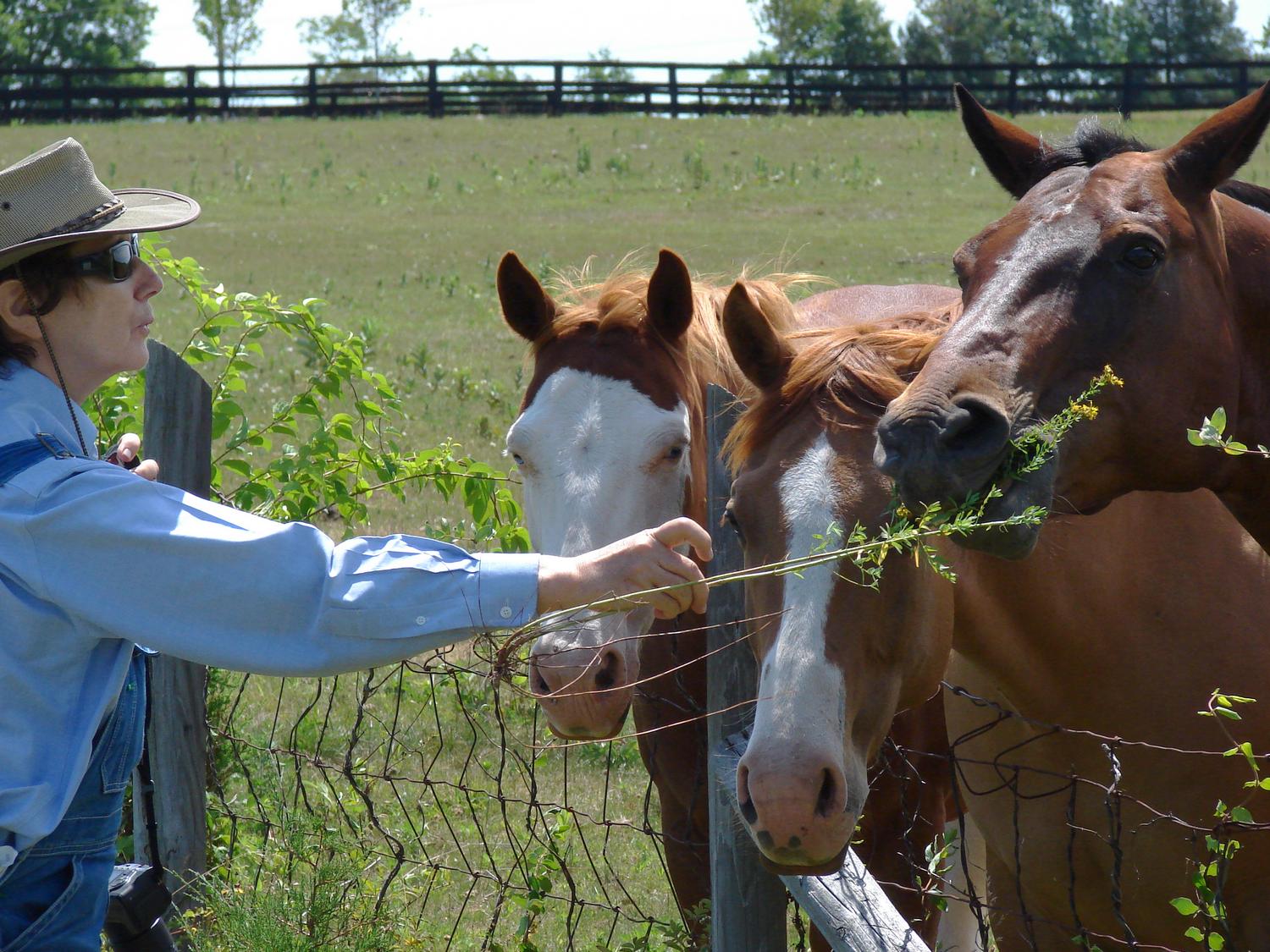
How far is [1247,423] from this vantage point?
2408mm

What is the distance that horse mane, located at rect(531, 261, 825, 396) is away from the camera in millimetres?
3316

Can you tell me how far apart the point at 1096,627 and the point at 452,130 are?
27.0m

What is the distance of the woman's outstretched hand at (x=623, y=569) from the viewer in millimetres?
1781

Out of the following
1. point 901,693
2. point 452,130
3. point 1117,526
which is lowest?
point 901,693

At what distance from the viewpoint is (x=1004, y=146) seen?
8.94 feet

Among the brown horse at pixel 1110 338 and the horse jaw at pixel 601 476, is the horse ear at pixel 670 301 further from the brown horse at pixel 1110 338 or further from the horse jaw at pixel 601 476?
the brown horse at pixel 1110 338

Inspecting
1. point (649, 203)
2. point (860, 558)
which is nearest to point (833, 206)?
point (649, 203)

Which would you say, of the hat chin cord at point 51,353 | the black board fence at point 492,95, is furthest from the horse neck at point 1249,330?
the black board fence at point 492,95

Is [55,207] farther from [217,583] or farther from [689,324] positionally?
[689,324]

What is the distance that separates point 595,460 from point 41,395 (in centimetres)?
139

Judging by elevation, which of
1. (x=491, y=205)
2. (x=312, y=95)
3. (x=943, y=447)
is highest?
(x=312, y=95)

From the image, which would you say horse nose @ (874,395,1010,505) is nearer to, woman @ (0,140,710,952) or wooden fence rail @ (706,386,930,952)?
woman @ (0,140,710,952)

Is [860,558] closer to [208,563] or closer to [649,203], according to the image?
[208,563]

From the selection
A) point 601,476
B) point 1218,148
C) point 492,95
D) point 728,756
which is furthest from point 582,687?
point 492,95
